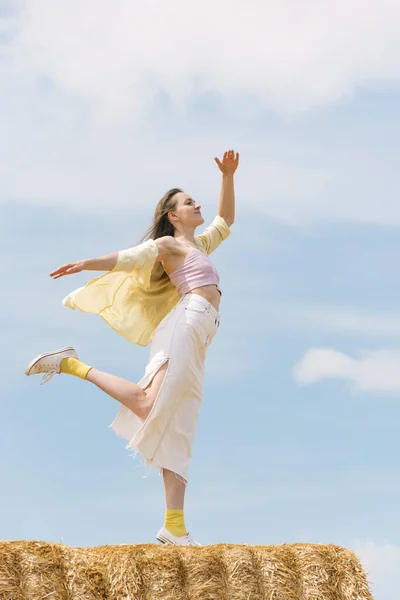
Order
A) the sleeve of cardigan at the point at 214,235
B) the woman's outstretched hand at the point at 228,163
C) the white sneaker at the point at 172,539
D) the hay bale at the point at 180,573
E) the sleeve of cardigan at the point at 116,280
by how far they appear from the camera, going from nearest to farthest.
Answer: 1. the hay bale at the point at 180,573
2. the white sneaker at the point at 172,539
3. the sleeve of cardigan at the point at 116,280
4. the sleeve of cardigan at the point at 214,235
5. the woman's outstretched hand at the point at 228,163

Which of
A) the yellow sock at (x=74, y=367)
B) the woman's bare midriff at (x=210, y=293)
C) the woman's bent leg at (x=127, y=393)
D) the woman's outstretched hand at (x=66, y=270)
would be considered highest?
the woman's bare midriff at (x=210, y=293)

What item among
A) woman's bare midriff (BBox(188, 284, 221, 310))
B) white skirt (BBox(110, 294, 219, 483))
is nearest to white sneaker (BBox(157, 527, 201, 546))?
white skirt (BBox(110, 294, 219, 483))

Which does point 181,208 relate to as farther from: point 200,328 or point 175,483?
point 175,483

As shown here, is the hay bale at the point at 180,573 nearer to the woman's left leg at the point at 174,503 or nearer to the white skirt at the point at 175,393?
the woman's left leg at the point at 174,503

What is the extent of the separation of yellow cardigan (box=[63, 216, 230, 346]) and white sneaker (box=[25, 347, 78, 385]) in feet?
1.12

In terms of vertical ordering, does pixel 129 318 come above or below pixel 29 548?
above

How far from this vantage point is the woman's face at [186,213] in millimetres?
6262

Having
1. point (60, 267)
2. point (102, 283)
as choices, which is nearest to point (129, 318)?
point (102, 283)

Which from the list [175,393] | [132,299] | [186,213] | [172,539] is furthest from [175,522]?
[186,213]

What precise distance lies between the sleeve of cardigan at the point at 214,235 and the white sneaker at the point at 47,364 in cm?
140

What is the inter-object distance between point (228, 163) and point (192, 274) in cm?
135

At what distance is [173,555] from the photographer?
14.8 ft

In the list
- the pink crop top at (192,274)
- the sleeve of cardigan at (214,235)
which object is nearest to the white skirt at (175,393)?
the pink crop top at (192,274)

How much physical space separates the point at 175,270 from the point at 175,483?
1.43 metres
